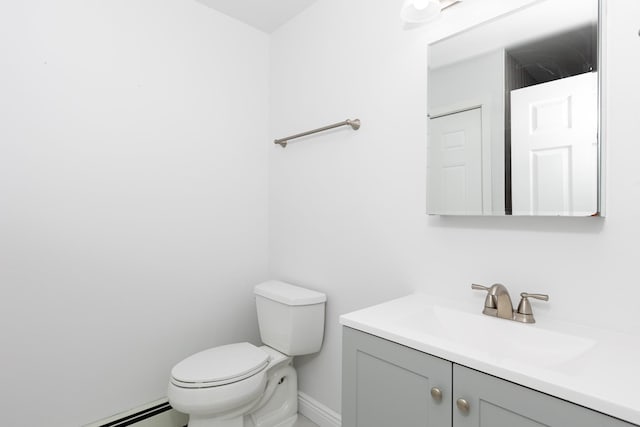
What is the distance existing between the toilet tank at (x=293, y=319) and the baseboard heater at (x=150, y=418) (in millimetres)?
613

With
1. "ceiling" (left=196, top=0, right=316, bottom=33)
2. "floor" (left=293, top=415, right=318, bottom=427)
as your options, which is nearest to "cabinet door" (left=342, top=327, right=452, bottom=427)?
"floor" (left=293, top=415, right=318, bottom=427)

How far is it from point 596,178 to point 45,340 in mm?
2181

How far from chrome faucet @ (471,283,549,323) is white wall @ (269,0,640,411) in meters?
0.07

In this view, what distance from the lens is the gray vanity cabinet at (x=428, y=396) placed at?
2.33 feet

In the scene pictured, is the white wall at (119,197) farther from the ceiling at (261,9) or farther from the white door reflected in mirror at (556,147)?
the white door reflected in mirror at (556,147)

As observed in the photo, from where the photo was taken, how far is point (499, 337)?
1.06 meters

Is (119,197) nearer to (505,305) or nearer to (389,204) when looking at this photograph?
(389,204)

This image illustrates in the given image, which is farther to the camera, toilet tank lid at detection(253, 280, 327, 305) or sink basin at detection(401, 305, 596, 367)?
toilet tank lid at detection(253, 280, 327, 305)

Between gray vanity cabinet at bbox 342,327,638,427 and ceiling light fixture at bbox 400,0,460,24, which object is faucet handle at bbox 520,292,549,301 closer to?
gray vanity cabinet at bbox 342,327,638,427

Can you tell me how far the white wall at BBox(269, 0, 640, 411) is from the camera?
38.3 inches

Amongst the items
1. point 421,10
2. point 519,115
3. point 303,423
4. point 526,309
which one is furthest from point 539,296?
point 303,423

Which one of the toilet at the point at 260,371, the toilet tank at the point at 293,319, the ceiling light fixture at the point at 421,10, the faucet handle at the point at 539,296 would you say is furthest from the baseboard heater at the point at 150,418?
the ceiling light fixture at the point at 421,10

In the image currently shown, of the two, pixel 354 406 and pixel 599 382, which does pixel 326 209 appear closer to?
pixel 354 406

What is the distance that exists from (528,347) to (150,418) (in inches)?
70.2
